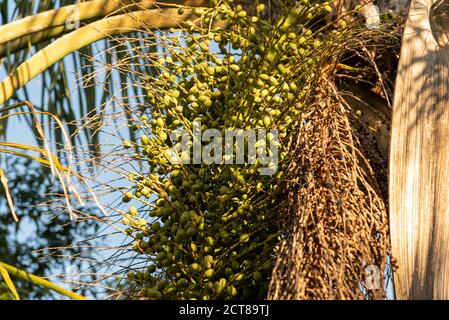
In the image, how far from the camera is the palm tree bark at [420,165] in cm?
169

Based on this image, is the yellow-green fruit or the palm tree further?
the yellow-green fruit

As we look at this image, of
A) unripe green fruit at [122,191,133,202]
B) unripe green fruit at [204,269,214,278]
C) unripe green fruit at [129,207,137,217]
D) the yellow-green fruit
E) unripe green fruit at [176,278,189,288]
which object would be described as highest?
the yellow-green fruit

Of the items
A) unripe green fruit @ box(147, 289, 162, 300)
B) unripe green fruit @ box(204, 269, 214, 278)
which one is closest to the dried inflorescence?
unripe green fruit @ box(204, 269, 214, 278)

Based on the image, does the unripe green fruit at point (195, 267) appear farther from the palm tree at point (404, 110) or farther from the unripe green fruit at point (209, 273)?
the palm tree at point (404, 110)

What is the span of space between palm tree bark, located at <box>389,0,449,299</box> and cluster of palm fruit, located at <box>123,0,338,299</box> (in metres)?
0.22

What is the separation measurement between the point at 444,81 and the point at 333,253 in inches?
22.6

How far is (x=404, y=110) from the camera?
1.87 m

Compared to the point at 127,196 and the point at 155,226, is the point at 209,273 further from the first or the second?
the point at 127,196

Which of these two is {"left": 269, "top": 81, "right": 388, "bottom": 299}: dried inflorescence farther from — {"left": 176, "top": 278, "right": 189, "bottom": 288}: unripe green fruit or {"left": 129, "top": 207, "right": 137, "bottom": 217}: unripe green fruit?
{"left": 129, "top": 207, "right": 137, "bottom": 217}: unripe green fruit

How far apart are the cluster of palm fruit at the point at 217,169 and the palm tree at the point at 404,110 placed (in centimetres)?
11

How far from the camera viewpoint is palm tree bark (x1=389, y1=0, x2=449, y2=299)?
5.54 ft

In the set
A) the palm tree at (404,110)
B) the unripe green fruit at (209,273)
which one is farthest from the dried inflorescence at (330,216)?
the unripe green fruit at (209,273)

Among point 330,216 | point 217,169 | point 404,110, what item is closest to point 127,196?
point 217,169

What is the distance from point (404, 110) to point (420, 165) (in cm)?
13
